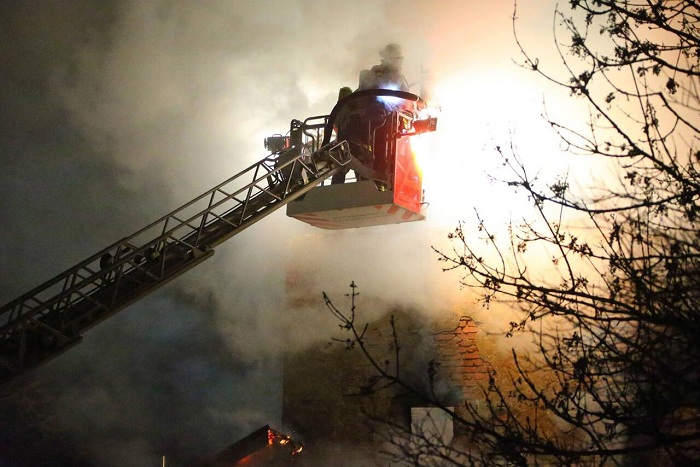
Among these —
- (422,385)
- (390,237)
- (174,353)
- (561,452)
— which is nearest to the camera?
(561,452)

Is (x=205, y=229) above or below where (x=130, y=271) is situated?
above

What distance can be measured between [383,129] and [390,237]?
2.68 m

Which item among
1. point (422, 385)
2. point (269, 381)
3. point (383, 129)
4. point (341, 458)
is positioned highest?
point (383, 129)

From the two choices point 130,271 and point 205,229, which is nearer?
point 130,271

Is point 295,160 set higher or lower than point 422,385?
higher

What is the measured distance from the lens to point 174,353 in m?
13.8

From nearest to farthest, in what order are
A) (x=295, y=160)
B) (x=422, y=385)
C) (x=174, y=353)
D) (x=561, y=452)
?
(x=561, y=452) → (x=295, y=160) → (x=422, y=385) → (x=174, y=353)

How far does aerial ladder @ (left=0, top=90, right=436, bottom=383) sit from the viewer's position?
784 cm

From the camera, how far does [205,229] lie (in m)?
9.01

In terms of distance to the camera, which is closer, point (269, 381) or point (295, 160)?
point (295, 160)

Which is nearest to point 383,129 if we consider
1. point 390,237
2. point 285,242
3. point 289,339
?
point 390,237

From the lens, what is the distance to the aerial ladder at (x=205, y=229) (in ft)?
25.7

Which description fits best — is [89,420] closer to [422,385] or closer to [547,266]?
[422,385]

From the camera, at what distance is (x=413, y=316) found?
1130 centimetres
